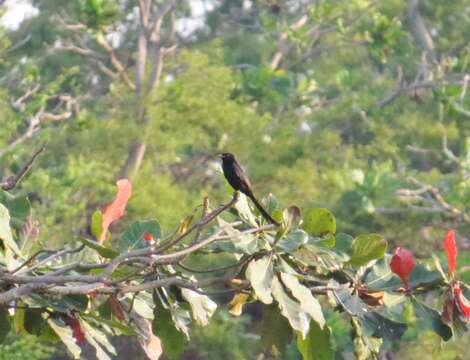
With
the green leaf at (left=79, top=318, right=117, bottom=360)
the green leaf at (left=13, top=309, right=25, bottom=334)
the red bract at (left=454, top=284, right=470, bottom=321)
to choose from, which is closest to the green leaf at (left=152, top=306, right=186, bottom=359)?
the green leaf at (left=79, top=318, right=117, bottom=360)

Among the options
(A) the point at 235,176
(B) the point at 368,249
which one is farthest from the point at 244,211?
(A) the point at 235,176

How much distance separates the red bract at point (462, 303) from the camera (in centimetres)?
306

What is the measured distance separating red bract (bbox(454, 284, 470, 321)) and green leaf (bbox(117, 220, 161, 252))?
769 millimetres

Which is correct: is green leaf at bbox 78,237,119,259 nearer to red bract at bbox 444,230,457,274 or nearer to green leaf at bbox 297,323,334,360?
green leaf at bbox 297,323,334,360

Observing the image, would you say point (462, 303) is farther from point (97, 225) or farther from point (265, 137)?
point (265, 137)

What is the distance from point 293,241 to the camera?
2885mm

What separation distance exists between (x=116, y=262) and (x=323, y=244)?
0.49 m

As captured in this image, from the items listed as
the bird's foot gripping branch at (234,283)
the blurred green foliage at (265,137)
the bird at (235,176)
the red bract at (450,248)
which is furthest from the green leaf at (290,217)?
the blurred green foliage at (265,137)

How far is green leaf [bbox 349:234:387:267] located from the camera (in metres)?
3.09

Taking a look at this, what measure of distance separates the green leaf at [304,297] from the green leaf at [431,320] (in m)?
0.37

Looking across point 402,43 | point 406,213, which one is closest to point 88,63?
point 402,43

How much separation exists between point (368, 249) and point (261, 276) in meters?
0.38

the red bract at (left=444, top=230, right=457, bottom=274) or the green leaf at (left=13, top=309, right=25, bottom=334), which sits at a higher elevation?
the green leaf at (left=13, top=309, right=25, bottom=334)

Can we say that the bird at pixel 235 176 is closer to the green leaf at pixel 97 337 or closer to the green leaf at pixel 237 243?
the green leaf at pixel 97 337
